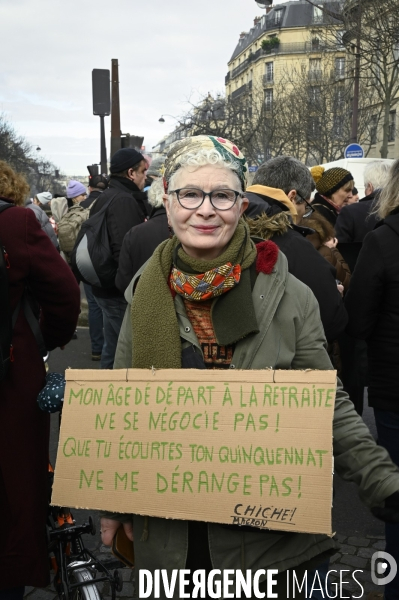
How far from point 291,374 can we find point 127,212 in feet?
11.6

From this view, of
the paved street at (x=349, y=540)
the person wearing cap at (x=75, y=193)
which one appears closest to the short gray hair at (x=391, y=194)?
the paved street at (x=349, y=540)

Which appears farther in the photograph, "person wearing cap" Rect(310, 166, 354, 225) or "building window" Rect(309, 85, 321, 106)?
"building window" Rect(309, 85, 321, 106)

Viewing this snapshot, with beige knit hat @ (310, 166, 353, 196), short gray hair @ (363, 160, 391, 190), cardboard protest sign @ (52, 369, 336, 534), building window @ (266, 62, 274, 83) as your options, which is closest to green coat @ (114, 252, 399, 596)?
cardboard protest sign @ (52, 369, 336, 534)

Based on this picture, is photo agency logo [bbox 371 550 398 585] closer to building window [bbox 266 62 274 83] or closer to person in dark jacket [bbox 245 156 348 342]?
person in dark jacket [bbox 245 156 348 342]

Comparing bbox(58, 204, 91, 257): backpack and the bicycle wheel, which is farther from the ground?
bbox(58, 204, 91, 257): backpack

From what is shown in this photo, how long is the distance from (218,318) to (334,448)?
51cm

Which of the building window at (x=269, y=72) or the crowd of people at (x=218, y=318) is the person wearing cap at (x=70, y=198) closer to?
the crowd of people at (x=218, y=318)

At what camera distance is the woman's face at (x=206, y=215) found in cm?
198

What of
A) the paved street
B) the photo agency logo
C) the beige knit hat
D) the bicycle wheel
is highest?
the beige knit hat

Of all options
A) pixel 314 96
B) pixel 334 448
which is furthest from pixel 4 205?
pixel 314 96

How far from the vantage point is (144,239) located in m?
4.38

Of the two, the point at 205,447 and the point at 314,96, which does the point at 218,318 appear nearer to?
the point at 205,447

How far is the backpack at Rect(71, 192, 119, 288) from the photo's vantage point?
5137 mm

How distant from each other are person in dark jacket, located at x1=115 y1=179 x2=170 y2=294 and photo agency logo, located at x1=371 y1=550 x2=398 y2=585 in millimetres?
2221
